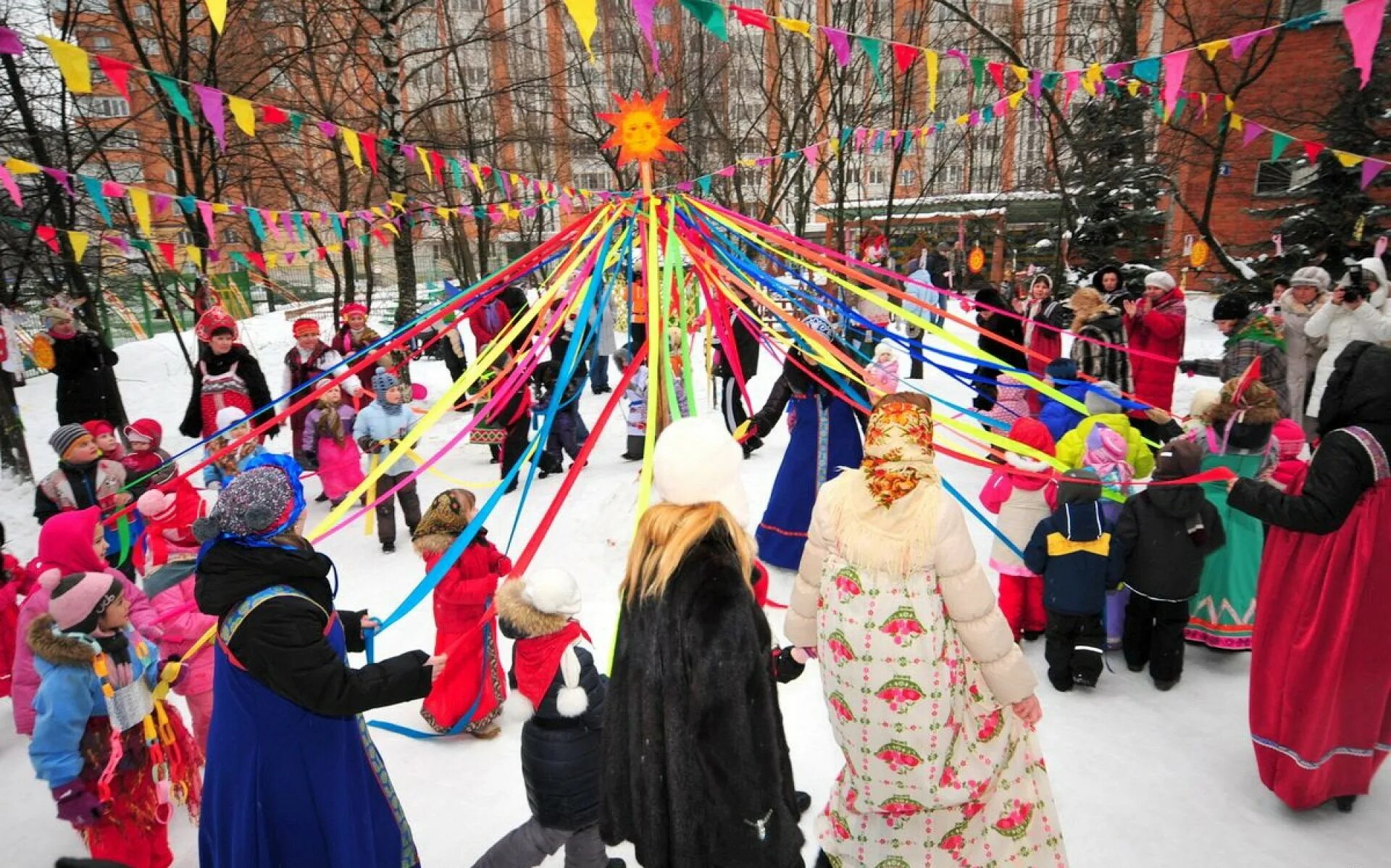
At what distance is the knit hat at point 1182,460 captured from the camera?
338 centimetres

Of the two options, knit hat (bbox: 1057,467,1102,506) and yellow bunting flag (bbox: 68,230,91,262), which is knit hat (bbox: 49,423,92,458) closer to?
yellow bunting flag (bbox: 68,230,91,262)

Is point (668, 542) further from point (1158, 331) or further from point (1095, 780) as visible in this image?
point (1158, 331)

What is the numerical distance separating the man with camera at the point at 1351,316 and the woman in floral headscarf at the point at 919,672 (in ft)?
17.7

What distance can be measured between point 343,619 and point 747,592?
5.29 feet

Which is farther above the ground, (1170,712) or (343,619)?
(343,619)

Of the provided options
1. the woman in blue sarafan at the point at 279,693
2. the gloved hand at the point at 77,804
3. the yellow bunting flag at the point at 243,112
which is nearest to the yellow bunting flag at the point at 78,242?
the yellow bunting flag at the point at 243,112

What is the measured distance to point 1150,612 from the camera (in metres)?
3.72

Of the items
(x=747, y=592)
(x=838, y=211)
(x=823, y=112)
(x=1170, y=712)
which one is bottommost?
(x=1170, y=712)

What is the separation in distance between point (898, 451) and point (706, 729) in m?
0.89

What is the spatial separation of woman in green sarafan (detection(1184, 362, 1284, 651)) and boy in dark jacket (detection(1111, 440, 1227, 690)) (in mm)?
210

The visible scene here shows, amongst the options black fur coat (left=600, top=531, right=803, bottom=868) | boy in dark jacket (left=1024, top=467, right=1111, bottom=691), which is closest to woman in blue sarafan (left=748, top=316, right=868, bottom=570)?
boy in dark jacket (left=1024, top=467, right=1111, bottom=691)

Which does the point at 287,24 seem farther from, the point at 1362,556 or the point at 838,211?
the point at 1362,556

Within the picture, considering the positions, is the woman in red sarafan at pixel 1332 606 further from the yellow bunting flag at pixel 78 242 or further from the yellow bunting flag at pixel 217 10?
the yellow bunting flag at pixel 78 242

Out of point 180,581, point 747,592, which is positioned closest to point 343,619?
point 180,581
